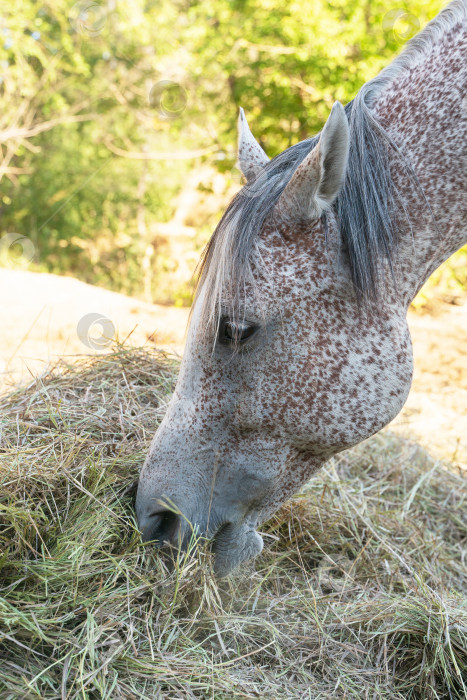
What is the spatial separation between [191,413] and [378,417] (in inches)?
23.5

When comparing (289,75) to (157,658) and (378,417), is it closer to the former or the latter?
(378,417)

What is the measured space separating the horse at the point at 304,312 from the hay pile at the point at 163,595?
163mm

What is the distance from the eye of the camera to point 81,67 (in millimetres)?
10164

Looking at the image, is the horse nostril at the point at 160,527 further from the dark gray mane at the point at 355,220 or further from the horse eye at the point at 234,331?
the dark gray mane at the point at 355,220

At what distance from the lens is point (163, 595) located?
177 cm

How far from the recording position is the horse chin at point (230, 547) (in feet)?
6.29

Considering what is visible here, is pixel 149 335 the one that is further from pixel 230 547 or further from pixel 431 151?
pixel 431 151

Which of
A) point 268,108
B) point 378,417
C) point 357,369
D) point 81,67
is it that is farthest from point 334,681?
point 81,67

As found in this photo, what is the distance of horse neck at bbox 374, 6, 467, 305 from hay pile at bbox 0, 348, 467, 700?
112cm

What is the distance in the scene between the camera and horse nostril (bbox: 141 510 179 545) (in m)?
1.87

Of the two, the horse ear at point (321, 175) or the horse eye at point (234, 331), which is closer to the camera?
the horse ear at point (321, 175)

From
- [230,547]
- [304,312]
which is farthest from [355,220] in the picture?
[230,547]

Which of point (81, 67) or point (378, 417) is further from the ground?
point (81, 67)

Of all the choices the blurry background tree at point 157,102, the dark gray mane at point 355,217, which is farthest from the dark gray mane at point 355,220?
the blurry background tree at point 157,102
